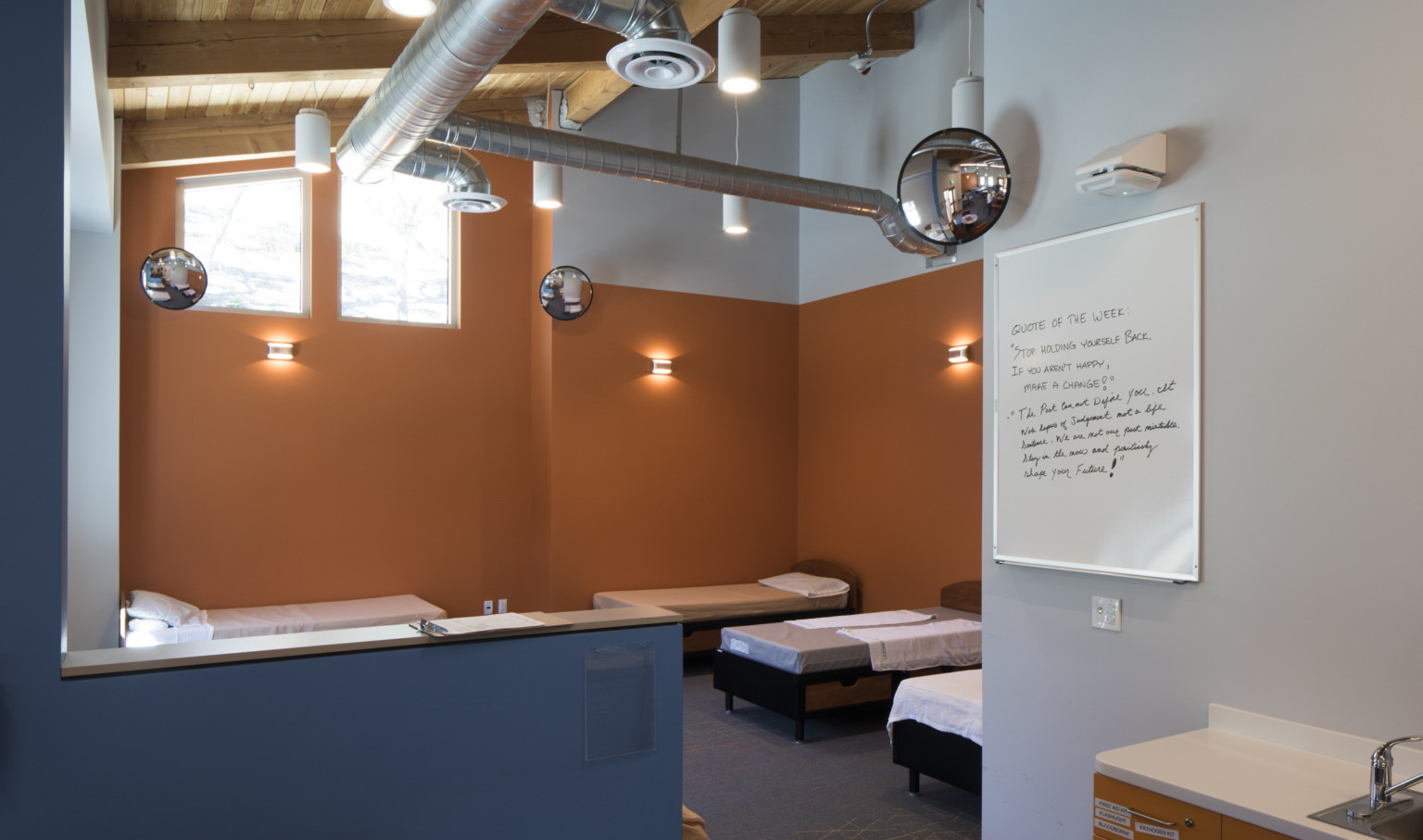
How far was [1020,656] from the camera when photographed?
3.13m

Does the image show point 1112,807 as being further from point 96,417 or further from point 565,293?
point 96,417

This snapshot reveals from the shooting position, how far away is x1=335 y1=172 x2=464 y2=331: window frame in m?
6.89

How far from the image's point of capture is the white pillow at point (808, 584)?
7.32 meters

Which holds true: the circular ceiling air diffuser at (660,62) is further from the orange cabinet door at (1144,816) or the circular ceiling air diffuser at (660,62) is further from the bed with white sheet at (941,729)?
the bed with white sheet at (941,729)

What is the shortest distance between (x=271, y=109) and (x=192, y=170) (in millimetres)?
983

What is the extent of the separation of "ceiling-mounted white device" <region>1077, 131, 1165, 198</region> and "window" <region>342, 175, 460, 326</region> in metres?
5.30

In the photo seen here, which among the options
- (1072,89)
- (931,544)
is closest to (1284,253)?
(1072,89)

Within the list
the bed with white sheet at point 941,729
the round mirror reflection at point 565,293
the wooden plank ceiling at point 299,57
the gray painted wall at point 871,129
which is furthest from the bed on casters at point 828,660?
Answer: the wooden plank ceiling at point 299,57

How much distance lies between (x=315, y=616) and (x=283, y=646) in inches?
157

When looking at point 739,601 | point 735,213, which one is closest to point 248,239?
point 735,213

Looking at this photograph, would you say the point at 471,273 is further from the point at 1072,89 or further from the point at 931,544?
the point at 1072,89

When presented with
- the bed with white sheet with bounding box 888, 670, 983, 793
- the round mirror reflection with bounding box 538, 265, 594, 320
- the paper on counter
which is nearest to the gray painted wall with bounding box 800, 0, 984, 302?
the round mirror reflection with bounding box 538, 265, 594, 320

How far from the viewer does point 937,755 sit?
427 centimetres

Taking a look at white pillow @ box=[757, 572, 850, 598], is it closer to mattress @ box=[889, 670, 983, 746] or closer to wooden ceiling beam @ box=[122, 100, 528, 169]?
mattress @ box=[889, 670, 983, 746]
